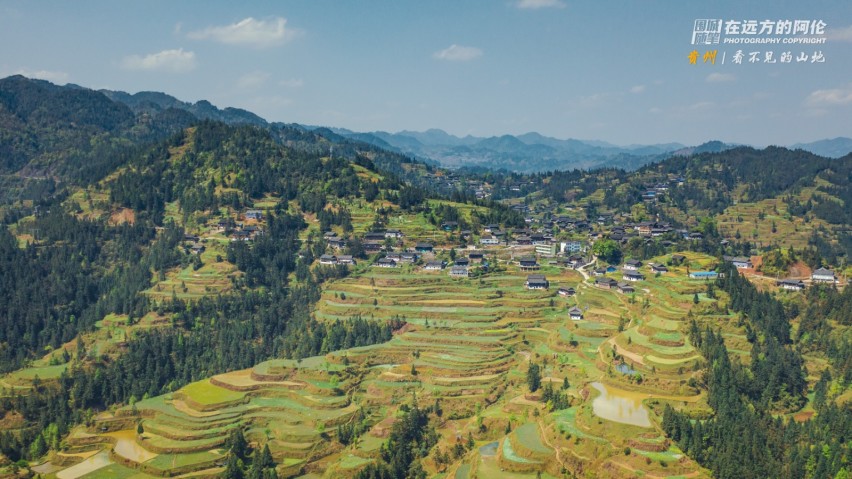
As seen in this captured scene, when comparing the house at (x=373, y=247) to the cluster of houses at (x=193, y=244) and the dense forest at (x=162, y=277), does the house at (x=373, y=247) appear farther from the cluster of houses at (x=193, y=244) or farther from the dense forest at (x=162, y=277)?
the cluster of houses at (x=193, y=244)

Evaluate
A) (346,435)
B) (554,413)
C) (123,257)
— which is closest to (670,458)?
(554,413)

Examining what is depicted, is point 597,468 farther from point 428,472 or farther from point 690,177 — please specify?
point 690,177

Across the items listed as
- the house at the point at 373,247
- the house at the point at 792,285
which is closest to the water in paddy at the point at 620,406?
the house at the point at 792,285

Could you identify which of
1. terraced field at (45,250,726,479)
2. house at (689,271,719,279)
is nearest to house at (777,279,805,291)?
house at (689,271,719,279)

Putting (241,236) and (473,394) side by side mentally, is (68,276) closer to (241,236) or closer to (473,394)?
(241,236)

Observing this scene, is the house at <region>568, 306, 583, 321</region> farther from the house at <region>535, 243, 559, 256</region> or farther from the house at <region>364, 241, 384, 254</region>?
the house at <region>364, 241, 384, 254</region>
